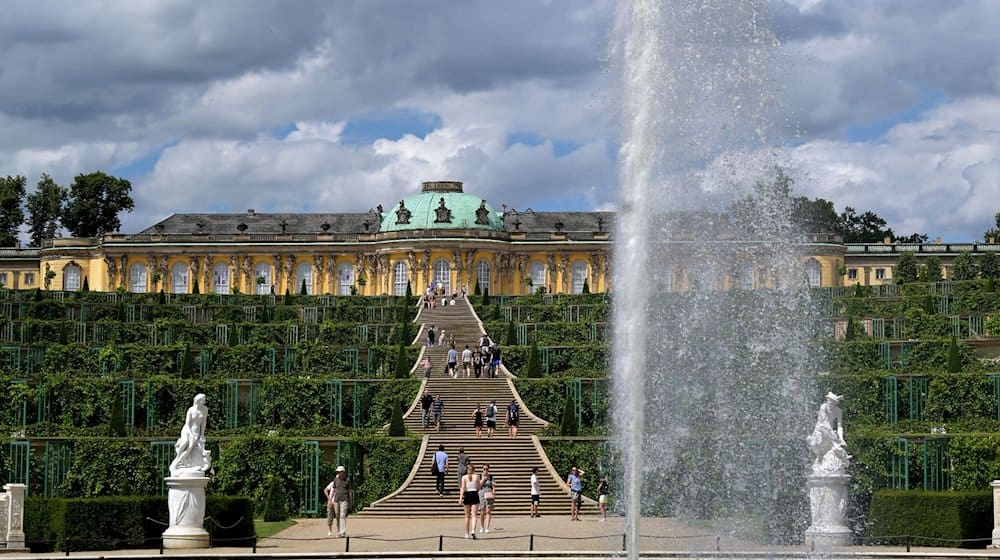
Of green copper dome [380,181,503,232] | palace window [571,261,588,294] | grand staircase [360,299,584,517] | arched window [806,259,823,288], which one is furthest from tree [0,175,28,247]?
grand staircase [360,299,584,517]

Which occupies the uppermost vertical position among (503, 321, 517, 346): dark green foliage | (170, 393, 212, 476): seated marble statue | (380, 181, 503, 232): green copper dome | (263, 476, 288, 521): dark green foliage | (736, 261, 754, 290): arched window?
(380, 181, 503, 232): green copper dome

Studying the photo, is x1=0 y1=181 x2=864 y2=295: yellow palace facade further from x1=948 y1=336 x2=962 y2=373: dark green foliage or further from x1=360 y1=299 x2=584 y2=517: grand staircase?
x1=948 y1=336 x2=962 y2=373: dark green foliage

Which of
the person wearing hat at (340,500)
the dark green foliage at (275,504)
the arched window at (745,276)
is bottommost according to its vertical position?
the dark green foliage at (275,504)

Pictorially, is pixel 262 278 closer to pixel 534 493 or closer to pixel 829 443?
pixel 534 493

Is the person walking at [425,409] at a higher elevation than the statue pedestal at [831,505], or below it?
higher

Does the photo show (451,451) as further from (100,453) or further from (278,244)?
(278,244)

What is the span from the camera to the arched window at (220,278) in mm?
87000

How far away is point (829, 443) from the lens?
2628cm

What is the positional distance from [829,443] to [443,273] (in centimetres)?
5749

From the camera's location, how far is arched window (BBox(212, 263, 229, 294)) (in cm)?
8700

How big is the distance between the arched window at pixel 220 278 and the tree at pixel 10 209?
1363cm

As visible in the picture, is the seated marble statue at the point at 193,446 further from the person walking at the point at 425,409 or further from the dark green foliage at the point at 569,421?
the dark green foliage at the point at 569,421

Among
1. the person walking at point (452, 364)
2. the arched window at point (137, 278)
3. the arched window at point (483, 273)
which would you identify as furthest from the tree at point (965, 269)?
the arched window at point (137, 278)

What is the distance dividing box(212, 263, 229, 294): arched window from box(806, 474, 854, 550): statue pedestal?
6332cm
